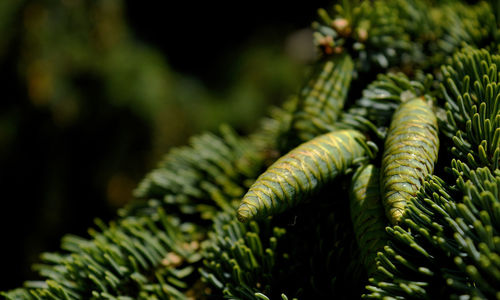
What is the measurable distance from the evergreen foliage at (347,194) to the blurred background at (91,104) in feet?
3.09

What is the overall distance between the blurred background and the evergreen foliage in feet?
3.09

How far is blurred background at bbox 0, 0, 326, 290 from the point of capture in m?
1.40

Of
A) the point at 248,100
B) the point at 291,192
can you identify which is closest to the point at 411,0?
the point at 291,192

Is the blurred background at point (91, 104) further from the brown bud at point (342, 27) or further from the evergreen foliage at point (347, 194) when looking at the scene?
the brown bud at point (342, 27)

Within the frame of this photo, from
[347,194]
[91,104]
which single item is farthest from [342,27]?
[91,104]

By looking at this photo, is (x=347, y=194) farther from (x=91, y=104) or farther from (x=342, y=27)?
(x=91, y=104)

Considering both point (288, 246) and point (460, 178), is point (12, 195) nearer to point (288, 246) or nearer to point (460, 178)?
point (288, 246)

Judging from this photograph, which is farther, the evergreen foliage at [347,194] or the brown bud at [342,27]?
the brown bud at [342,27]

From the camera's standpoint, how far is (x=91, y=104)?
1.58 m

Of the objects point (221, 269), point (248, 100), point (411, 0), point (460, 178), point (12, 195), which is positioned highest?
point (248, 100)

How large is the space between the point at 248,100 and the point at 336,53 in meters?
1.31

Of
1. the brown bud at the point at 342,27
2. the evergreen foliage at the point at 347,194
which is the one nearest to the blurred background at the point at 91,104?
the evergreen foliage at the point at 347,194

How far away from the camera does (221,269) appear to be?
523mm

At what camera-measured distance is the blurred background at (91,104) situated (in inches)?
55.3
